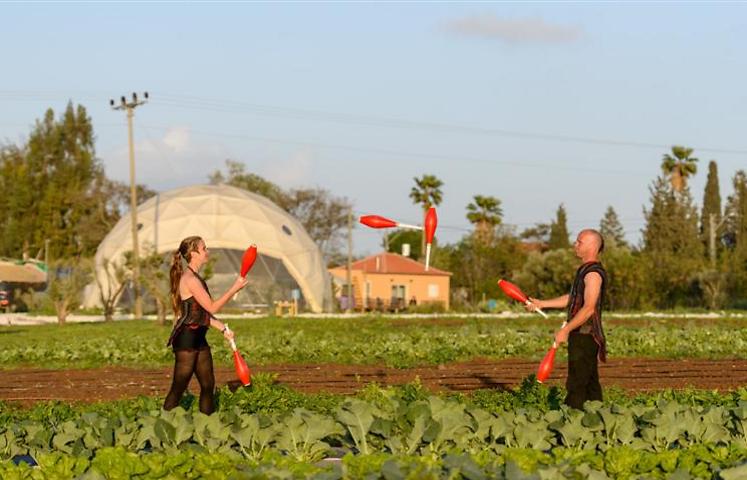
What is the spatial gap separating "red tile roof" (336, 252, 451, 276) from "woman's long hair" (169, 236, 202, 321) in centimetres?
5885

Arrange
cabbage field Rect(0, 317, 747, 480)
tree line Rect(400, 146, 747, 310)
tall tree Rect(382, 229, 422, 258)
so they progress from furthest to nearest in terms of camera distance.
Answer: tall tree Rect(382, 229, 422, 258)
tree line Rect(400, 146, 747, 310)
cabbage field Rect(0, 317, 747, 480)

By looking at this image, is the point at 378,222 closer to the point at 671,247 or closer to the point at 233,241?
the point at 233,241

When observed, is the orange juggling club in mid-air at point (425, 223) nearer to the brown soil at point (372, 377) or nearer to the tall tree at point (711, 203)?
the brown soil at point (372, 377)

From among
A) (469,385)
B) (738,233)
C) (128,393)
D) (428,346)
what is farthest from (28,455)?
(738,233)

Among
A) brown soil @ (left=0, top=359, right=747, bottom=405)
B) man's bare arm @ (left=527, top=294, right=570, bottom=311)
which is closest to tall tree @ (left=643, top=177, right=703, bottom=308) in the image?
brown soil @ (left=0, top=359, right=747, bottom=405)

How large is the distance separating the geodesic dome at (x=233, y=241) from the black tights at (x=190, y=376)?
143 ft

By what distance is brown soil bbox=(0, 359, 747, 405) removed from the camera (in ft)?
51.3

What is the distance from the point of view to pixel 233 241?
56.1 m

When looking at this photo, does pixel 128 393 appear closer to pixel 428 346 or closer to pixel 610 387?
pixel 610 387

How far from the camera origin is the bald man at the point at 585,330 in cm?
1041

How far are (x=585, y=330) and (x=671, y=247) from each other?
56309 mm

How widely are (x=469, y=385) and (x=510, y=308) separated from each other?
3669 cm

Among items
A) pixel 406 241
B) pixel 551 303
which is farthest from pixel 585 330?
pixel 406 241

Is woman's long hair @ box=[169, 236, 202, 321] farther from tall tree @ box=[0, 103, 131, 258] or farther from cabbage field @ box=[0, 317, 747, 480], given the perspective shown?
tall tree @ box=[0, 103, 131, 258]
